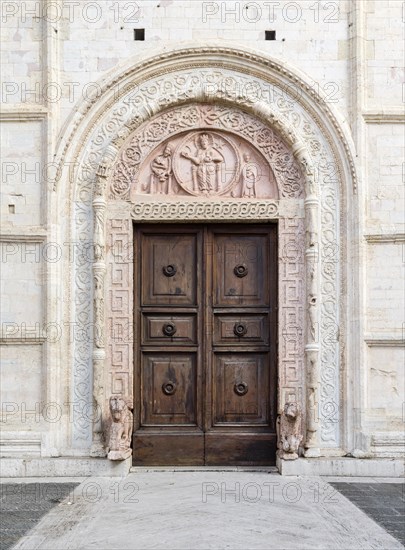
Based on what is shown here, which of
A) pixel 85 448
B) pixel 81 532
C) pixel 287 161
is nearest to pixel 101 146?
pixel 287 161

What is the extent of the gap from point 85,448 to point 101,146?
3.14 m

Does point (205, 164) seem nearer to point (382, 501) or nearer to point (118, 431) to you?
point (118, 431)

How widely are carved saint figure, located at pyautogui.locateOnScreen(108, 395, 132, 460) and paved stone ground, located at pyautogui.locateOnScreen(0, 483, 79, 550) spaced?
19.1 inches

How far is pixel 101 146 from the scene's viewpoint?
803 centimetres

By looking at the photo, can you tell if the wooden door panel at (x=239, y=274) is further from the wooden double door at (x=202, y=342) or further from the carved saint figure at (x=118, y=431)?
the carved saint figure at (x=118, y=431)

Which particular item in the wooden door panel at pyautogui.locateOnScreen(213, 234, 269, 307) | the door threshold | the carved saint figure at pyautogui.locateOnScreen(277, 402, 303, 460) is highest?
the wooden door panel at pyautogui.locateOnScreen(213, 234, 269, 307)

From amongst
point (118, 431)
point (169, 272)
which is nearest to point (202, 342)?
point (169, 272)

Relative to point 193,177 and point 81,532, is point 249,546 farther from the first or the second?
point 193,177

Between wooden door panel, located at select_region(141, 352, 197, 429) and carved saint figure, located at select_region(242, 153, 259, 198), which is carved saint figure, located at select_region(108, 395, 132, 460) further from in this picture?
carved saint figure, located at select_region(242, 153, 259, 198)

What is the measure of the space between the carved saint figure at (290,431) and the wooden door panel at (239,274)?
46.5 inches

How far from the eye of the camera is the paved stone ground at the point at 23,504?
571cm

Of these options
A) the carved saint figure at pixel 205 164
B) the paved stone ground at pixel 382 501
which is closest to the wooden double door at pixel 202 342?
the carved saint figure at pixel 205 164

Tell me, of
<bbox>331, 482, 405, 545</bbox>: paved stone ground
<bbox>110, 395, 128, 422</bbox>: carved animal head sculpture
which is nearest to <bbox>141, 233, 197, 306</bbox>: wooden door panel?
<bbox>110, 395, 128, 422</bbox>: carved animal head sculpture

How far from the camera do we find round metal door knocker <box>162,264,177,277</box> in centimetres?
808
